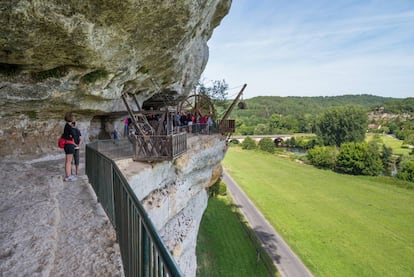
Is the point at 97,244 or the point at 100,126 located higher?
the point at 100,126

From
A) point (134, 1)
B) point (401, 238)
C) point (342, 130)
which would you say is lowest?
point (401, 238)

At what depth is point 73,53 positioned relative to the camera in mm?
6328

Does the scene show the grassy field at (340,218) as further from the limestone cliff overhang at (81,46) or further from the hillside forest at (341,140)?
the limestone cliff overhang at (81,46)

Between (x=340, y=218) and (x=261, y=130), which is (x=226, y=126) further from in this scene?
(x=261, y=130)

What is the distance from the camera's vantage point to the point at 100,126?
50.6 ft

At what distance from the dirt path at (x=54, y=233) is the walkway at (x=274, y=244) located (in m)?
14.8

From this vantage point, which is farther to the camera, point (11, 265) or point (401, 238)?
point (401, 238)

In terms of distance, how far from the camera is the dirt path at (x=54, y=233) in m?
2.93

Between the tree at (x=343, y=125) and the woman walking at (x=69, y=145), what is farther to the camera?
the tree at (x=343, y=125)

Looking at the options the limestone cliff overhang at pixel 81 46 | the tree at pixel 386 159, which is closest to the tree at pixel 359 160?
the tree at pixel 386 159

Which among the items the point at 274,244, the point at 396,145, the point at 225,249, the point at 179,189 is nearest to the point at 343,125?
the point at 396,145

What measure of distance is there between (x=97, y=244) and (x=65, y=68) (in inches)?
214

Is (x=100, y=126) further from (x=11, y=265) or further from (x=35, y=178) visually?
(x=11, y=265)

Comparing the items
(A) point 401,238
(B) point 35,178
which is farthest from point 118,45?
(A) point 401,238
